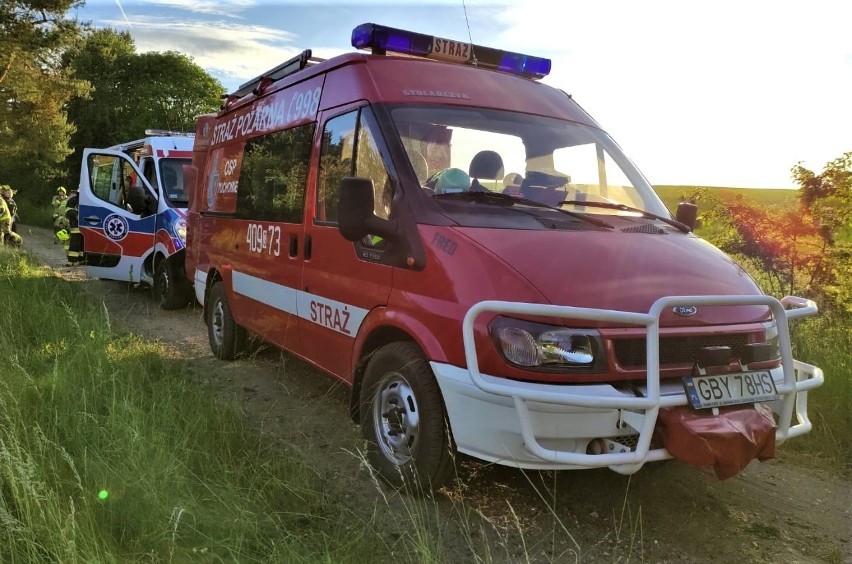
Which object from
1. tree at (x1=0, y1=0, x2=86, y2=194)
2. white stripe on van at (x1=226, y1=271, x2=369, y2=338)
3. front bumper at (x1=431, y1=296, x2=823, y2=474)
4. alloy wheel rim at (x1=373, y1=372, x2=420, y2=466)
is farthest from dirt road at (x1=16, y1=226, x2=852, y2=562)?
tree at (x1=0, y1=0, x2=86, y2=194)

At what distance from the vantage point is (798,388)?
3086mm

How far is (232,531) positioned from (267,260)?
2746 millimetres

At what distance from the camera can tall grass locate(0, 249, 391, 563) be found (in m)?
2.61

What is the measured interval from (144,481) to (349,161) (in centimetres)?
216

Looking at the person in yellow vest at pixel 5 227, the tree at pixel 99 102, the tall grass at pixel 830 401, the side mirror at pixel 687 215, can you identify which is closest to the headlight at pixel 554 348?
the side mirror at pixel 687 215

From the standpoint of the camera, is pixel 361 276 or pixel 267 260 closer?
pixel 361 276

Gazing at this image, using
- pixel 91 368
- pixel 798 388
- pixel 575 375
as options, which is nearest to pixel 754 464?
pixel 798 388

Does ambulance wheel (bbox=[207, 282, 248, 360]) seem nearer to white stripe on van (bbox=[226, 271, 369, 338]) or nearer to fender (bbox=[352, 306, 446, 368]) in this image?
white stripe on van (bbox=[226, 271, 369, 338])

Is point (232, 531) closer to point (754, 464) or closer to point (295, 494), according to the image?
point (295, 494)

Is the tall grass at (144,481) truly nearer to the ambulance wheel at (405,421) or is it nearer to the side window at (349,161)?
the ambulance wheel at (405,421)

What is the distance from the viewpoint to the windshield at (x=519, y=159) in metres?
3.68

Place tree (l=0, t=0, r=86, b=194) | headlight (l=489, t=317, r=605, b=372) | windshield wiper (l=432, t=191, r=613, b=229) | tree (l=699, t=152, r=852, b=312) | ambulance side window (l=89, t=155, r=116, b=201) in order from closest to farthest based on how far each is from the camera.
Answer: headlight (l=489, t=317, r=605, b=372), windshield wiper (l=432, t=191, r=613, b=229), tree (l=699, t=152, r=852, b=312), ambulance side window (l=89, t=155, r=116, b=201), tree (l=0, t=0, r=86, b=194)

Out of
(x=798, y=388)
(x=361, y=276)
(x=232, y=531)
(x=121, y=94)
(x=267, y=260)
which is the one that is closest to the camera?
(x=232, y=531)

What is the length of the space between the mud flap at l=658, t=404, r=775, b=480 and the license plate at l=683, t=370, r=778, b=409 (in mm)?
53
